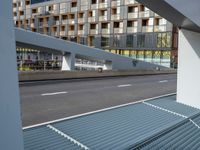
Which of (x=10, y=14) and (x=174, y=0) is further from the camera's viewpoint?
(x=174, y=0)

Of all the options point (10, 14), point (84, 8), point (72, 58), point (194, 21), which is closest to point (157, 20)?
point (84, 8)

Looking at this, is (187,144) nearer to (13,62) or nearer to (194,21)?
(194,21)

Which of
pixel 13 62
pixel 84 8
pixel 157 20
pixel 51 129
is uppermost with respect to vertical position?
pixel 84 8

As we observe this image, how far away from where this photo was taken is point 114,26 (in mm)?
59875

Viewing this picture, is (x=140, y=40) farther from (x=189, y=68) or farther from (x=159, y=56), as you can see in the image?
(x=189, y=68)

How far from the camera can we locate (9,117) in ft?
7.66

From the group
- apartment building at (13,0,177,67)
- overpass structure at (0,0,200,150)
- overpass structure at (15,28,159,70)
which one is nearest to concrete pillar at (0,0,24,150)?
overpass structure at (0,0,200,150)

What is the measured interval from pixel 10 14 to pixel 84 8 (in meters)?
63.3

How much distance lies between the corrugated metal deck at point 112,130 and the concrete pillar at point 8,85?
190 cm

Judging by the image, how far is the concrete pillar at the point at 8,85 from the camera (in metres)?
2.24

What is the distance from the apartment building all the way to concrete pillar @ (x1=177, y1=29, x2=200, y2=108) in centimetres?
4384

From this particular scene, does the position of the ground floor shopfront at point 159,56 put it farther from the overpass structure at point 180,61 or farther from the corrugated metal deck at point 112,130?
the corrugated metal deck at point 112,130

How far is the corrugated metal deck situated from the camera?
180 inches

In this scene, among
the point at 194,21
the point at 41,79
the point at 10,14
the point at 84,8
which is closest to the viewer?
the point at 10,14
